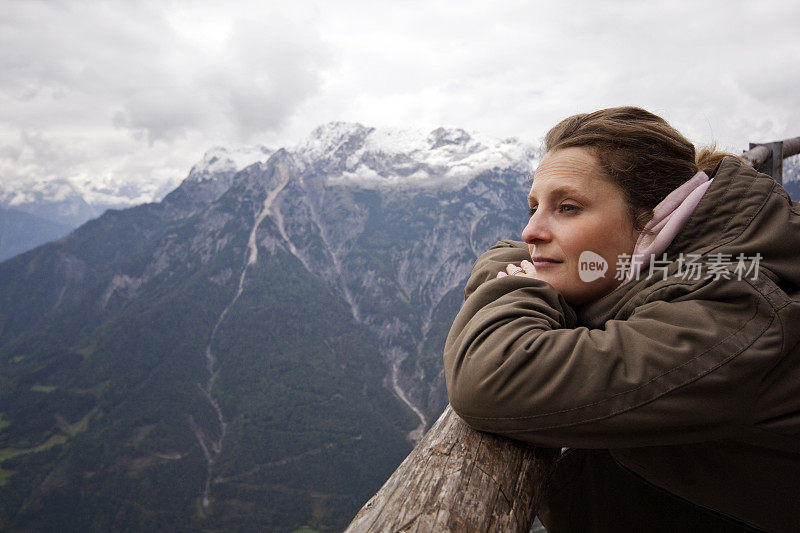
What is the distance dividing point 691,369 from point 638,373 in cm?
14

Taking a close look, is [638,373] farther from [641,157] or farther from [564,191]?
[641,157]

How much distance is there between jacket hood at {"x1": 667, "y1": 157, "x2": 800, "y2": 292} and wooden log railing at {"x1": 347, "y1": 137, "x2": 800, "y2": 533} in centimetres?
95

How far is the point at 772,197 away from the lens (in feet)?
5.49

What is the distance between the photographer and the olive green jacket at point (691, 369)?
139cm

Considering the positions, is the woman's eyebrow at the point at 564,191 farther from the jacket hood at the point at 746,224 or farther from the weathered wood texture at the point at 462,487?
the weathered wood texture at the point at 462,487

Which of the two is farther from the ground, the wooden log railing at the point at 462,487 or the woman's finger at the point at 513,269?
the woman's finger at the point at 513,269

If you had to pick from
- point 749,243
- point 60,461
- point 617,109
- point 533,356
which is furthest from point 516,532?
point 60,461

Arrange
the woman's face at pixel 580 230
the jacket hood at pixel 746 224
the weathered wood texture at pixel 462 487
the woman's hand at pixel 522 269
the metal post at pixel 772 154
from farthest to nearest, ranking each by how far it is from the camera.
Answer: the metal post at pixel 772 154, the woman's hand at pixel 522 269, the woman's face at pixel 580 230, the jacket hood at pixel 746 224, the weathered wood texture at pixel 462 487

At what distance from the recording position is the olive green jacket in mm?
1394

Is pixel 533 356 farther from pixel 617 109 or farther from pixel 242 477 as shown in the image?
pixel 242 477

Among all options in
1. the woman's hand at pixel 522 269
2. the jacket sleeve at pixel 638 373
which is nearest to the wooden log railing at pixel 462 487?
the jacket sleeve at pixel 638 373

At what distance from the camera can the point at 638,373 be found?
1413mm

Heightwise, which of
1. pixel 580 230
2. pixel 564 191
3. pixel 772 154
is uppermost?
pixel 564 191

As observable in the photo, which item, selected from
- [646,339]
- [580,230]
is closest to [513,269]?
[580,230]
